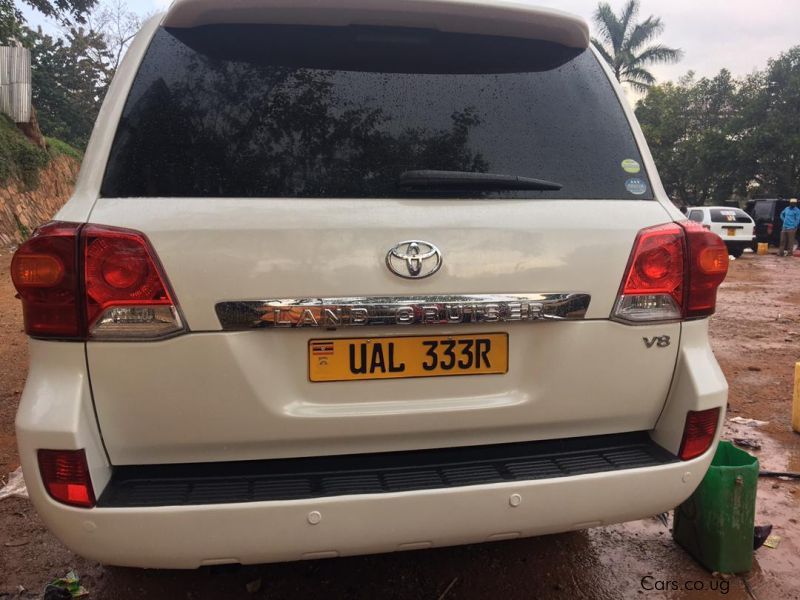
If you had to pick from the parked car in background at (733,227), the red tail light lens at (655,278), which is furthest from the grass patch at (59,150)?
the red tail light lens at (655,278)

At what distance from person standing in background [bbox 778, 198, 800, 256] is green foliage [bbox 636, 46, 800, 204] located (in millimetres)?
11821

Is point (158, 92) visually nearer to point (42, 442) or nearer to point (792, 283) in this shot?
point (42, 442)

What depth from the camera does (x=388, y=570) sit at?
2.64m

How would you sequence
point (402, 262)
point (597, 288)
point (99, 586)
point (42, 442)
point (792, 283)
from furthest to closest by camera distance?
point (792, 283), point (99, 586), point (597, 288), point (402, 262), point (42, 442)

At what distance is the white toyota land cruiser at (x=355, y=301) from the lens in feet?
5.56

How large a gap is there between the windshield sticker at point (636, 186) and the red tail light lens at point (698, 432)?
707mm

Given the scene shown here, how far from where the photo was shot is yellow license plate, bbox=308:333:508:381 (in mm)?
1789

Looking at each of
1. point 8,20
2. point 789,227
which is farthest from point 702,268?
point 8,20

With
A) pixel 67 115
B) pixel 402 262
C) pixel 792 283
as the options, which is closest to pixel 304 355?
pixel 402 262

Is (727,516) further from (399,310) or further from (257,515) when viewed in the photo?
(257,515)

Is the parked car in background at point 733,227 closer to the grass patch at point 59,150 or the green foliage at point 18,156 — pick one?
the green foliage at point 18,156

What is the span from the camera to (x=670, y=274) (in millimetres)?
1956

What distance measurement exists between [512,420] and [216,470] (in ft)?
2.84

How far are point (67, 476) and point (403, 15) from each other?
1607mm
